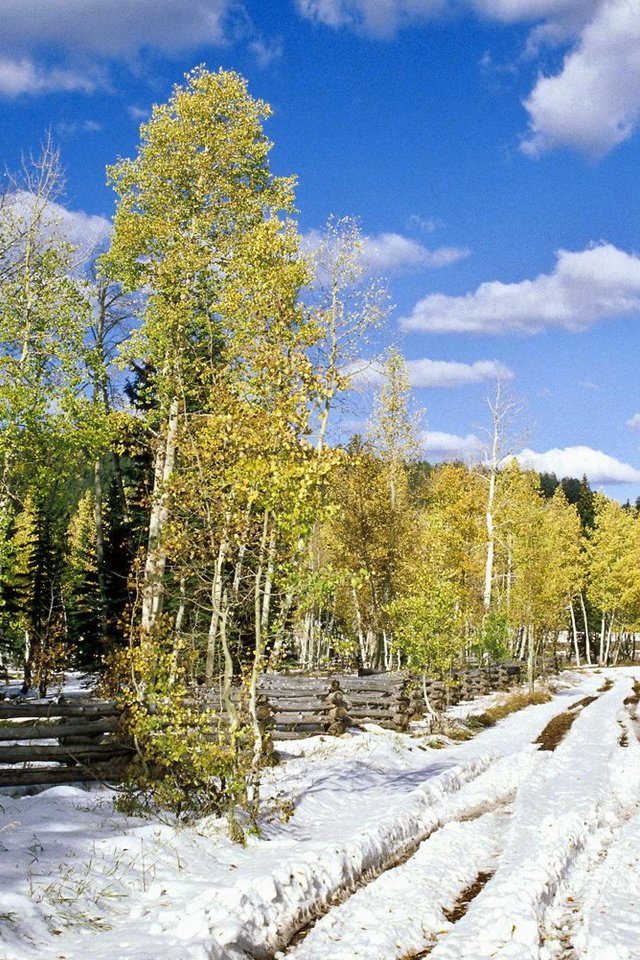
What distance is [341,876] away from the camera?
26.9ft

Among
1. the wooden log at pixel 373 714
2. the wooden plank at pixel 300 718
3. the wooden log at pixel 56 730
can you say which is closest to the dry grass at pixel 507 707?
the wooden log at pixel 373 714

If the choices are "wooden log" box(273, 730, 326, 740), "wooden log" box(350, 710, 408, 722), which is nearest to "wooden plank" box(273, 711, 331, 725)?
"wooden log" box(273, 730, 326, 740)

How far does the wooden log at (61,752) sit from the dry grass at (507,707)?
13710mm

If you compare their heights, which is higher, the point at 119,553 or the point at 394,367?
the point at 394,367

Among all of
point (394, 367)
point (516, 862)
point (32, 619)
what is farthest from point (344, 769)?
point (32, 619)

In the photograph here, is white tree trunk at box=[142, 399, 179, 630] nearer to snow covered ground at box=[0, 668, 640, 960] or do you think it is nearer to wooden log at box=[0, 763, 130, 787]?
wooden log at box=[0, 763, 130, 787]

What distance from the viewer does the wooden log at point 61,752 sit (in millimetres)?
10828

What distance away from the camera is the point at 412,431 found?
113 feet

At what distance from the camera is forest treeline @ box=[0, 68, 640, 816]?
33.0 feet

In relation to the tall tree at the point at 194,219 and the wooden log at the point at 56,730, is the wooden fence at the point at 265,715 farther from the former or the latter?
the tall tree at the point at 194,219

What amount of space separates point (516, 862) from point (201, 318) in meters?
14.9

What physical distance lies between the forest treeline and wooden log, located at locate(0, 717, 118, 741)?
0.85 metres

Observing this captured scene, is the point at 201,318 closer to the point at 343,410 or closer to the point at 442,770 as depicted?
the point at 343,410

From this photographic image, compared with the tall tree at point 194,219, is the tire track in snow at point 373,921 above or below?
below
